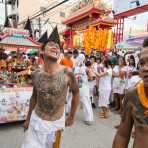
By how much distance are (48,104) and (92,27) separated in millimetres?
20533

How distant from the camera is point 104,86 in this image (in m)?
8.07

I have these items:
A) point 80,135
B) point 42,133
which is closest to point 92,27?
point 80,135

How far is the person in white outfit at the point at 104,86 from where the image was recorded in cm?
795

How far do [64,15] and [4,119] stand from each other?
43.0 metres

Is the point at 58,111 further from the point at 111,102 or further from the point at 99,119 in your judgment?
the point at 111,102

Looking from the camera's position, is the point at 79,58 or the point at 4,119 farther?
the point at 79,58

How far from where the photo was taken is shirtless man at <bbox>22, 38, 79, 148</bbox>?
3.29 metres

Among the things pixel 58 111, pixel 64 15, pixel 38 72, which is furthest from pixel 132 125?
pixel 64 15

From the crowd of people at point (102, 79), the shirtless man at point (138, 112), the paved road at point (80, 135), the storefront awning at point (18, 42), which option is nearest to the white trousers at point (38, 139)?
the shirtless man at point (138, 112)

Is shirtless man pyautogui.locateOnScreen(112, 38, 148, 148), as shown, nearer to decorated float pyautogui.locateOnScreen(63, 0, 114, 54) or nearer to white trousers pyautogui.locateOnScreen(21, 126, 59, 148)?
white trousers pyautogui.locateOnScreen(21, 126, 59, 148)

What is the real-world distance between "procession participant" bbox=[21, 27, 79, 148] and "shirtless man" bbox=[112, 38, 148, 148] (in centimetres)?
148

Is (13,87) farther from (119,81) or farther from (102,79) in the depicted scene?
(119,81)

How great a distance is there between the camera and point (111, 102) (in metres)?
9.55

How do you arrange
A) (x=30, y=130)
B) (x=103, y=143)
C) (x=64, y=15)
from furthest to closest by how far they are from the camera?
1. (x=64, y=15)
2. (x=103, y=143)
3. (x=30, y=130)
